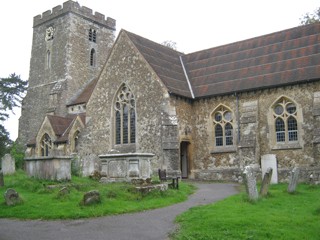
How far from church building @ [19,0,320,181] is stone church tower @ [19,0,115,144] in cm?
783

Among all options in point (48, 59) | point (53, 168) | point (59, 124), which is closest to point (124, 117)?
point (59, 124)

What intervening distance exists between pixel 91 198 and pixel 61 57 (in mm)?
31186

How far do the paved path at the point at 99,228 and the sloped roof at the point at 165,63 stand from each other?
14.5m

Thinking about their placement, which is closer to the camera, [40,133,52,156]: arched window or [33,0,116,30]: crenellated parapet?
[40,133,52,156]: arched window

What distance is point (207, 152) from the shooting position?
24.9 m

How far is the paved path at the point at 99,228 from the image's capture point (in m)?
8.28

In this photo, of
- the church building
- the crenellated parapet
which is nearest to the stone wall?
the church building

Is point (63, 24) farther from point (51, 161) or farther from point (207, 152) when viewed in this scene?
point (51, 161)

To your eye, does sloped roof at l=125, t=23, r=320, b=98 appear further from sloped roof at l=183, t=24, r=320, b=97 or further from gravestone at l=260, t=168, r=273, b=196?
gravestone at l=260, t=168, r=273, b=196

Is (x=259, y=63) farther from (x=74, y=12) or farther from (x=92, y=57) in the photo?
(x=74, y=12)

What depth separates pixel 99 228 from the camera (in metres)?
9.05

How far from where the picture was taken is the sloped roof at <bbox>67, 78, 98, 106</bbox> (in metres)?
36.4

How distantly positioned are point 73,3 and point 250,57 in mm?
23260

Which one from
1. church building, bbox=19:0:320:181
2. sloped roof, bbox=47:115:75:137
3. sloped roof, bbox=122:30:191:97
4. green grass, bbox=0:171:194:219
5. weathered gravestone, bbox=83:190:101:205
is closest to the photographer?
green grass, bbox=0:171:194:219
